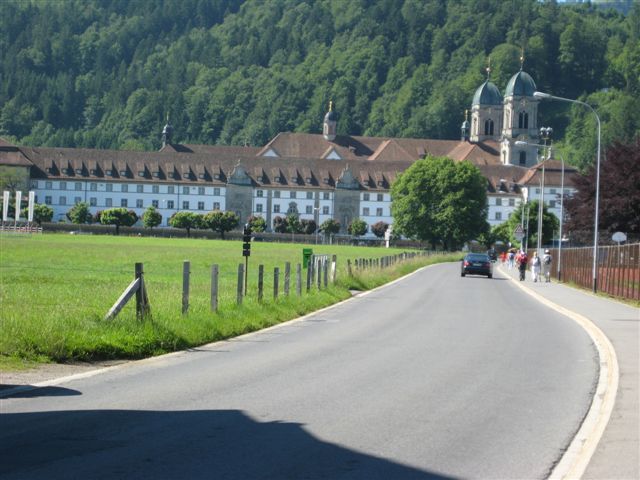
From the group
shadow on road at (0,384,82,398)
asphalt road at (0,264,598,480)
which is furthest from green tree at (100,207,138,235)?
shadow on road at (0,384,82,398)

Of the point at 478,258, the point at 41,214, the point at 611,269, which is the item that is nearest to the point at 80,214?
the point at 41,214

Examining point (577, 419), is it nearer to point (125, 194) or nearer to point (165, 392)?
point (165, 392)

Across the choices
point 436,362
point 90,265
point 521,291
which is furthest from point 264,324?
point 90,265

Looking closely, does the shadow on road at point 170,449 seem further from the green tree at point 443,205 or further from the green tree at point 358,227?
the green tree at point 358,227

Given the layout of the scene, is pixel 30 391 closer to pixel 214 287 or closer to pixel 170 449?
pixel 170 449

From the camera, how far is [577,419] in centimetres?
1228

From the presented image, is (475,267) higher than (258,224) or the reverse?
the reverse

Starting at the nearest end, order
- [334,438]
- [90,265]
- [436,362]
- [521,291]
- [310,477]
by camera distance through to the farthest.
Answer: [310,477] → [334,438] → [436,362] → [521,291] → [90,265]

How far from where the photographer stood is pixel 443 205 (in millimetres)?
140250

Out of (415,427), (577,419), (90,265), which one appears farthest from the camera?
(90,265)

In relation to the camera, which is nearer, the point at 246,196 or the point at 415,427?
the point at 415,427

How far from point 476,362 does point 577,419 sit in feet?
17.9

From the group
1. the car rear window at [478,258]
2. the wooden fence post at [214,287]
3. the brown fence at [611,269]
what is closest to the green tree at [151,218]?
the car rear window at [478,258]

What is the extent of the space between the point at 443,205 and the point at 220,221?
35311 mm
